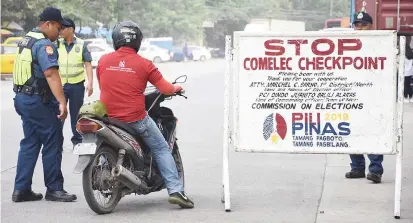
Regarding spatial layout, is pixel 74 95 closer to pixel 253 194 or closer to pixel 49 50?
pixel 49 50

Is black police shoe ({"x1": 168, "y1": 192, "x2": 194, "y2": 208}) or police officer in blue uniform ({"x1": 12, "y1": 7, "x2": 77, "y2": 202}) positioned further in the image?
police officer in blue uniform ({"x1": 12, "y1": 7, "x2": 77, "y2": 202})

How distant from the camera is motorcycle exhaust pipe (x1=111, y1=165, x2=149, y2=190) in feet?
25.7

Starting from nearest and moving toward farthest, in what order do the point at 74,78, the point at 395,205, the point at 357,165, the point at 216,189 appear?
1. the point at 395,205
2. the point at 216,189
3. the point at 357,165
4. the point at 74,78

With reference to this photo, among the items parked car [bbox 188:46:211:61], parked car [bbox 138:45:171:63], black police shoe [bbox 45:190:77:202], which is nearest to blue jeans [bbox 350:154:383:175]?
black police shoe [bbox 45:190:77:202]

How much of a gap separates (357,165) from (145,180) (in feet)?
9.22

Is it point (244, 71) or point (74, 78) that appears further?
point (74, 78)

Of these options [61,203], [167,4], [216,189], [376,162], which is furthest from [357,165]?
[167,4]

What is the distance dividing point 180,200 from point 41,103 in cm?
157

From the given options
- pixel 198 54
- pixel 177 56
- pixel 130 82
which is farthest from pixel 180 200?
pixel 198 54

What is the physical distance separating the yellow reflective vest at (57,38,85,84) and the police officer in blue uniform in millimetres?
2903

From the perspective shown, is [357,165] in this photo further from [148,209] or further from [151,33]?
[151,33]

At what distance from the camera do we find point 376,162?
9.74 m

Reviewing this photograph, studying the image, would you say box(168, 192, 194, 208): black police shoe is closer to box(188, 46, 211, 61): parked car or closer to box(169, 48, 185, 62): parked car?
box(169, 48, 185, 62): parked car

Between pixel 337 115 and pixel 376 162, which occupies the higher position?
pixel 337 115
